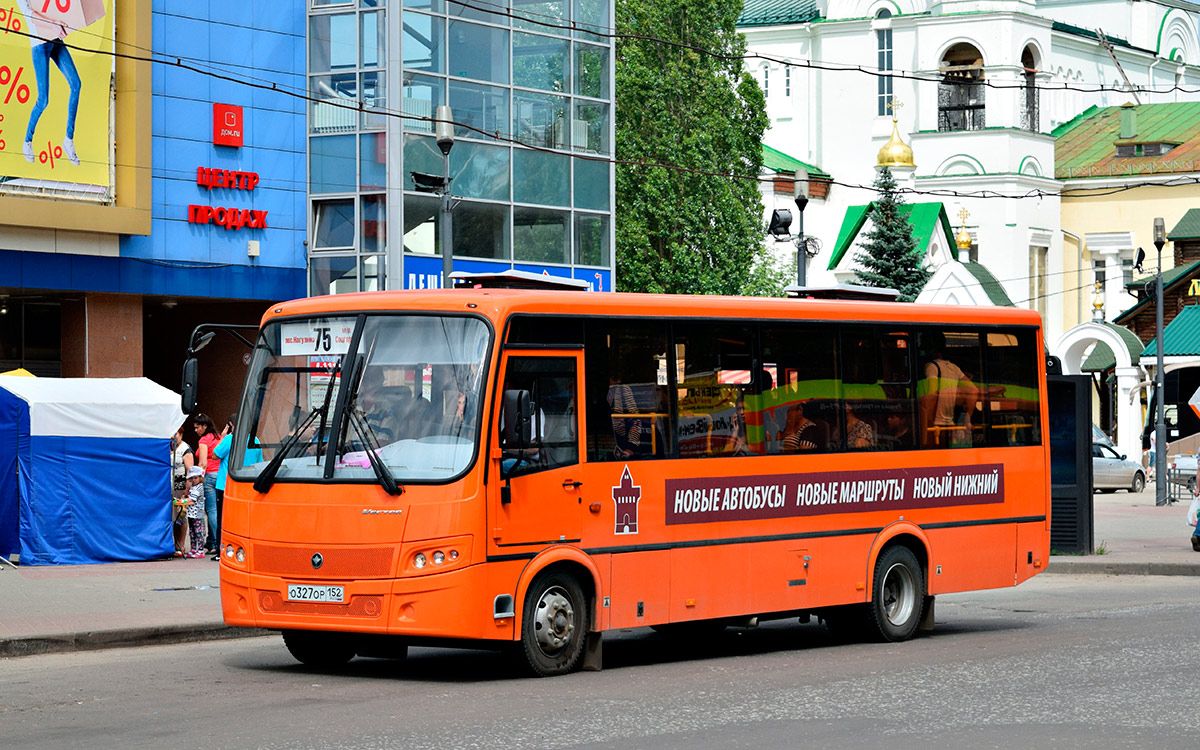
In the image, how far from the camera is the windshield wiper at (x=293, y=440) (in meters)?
12.7

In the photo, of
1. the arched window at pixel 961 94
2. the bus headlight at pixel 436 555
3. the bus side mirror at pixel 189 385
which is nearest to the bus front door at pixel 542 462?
the bus headlight at pixel 436 555

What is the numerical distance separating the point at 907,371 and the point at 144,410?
1129 cm

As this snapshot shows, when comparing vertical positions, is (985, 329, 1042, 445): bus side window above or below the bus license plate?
above

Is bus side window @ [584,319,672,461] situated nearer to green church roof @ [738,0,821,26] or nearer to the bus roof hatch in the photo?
the bus roof hatch

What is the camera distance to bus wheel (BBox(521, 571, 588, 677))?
12.6 m

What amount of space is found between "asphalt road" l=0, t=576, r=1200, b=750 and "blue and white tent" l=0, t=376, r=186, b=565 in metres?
6.75

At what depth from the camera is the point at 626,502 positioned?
13.3m

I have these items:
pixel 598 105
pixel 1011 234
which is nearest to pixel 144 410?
pixel 598 105

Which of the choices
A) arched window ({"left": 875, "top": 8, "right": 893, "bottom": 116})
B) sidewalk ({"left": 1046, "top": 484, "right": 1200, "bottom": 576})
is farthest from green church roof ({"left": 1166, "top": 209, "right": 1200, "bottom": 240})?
sidewalk ({"left": 1046, "top": 484, "right": 1200, "bottom": 576})

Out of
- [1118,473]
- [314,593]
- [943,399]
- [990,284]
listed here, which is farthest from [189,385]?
[990,284]

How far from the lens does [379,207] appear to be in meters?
33.2

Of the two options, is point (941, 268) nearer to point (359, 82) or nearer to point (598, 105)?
point (598, 105)

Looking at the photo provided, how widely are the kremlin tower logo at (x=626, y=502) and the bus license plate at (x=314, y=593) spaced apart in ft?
7.09

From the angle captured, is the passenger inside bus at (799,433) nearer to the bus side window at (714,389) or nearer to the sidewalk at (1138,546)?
the bus side window at (714,389)
